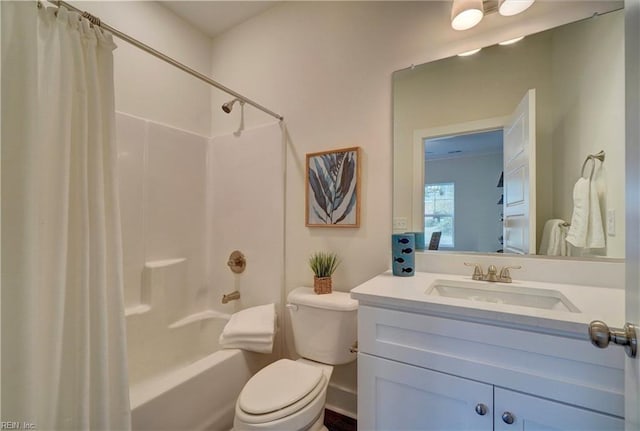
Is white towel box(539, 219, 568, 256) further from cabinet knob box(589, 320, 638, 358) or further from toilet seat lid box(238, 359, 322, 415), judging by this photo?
toilet seat lid box(238, 359, 322, 415)

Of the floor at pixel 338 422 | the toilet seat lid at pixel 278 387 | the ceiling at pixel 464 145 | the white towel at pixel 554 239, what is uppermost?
the ceiling at pixel 464 145

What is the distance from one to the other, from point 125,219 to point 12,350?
1.05 meters

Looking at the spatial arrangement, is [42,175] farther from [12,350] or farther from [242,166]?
[242,166]

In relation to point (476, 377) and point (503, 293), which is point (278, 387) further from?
point (503, 293)

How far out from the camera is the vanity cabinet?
2.37 feet

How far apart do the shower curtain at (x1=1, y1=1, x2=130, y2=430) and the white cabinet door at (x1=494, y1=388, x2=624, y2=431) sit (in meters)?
1.22

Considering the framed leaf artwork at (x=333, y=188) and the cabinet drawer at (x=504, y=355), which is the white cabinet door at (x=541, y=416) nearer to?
the cabinet drawer at (x=504, y=355)

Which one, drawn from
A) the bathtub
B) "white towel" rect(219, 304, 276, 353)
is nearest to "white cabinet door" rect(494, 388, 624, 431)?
"white towel" rect(219, 304, 276, 353)

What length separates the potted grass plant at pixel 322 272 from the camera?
60.3 inches

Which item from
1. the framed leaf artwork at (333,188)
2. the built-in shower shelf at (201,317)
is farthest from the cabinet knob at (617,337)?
the built-in shower shelf at (201,317)

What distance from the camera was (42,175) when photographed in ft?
2.71

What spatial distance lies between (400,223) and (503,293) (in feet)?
1.82

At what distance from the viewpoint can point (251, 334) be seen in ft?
4.92

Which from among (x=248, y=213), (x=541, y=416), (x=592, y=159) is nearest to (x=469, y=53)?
(x=592, y=159)
